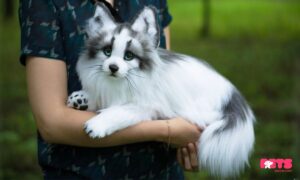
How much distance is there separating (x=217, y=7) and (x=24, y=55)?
5864mm

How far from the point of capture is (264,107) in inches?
225

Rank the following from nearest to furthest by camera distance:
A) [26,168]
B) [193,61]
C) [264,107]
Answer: [193,61] → [26,168] → [264,107]

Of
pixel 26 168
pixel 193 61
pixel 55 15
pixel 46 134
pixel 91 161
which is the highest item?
pixel 55 15

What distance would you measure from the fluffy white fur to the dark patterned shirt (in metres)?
0.07

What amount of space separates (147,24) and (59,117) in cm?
42

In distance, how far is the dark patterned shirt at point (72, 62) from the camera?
1814 mm

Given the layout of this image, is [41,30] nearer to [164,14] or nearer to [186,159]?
[164,14]

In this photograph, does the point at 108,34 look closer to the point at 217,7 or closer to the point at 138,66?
the point at 138,66

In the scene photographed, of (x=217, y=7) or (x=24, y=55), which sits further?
(x=217, y=7)

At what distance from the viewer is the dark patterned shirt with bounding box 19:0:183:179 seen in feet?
5.95

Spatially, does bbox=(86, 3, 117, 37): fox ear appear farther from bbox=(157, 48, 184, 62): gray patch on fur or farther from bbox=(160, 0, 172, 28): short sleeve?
bbox=(160, 0, 172, 28): short sleeve

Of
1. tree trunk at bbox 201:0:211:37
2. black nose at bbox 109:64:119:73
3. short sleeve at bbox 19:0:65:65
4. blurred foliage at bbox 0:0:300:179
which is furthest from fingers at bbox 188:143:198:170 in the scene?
tree trunk at bbox 201:0:211:37

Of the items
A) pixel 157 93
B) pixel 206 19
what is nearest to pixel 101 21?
pixel 157 93

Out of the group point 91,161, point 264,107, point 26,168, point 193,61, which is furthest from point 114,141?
point 264,107
